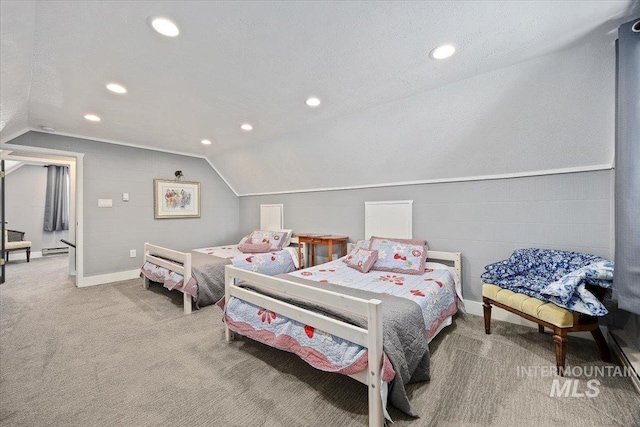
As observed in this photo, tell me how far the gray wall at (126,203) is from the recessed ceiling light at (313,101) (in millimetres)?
3446

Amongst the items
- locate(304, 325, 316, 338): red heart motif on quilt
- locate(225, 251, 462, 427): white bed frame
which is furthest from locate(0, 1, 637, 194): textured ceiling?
locate(304, 325, 316, 338): red heart motif on quilt

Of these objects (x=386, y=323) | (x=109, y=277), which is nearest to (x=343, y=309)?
(x=386, y=323)

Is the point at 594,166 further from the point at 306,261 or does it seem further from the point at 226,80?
the point at 306,261

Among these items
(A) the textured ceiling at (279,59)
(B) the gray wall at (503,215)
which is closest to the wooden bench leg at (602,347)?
(B) the gray wall at (503,215)

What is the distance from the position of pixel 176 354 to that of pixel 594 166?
13.1ft

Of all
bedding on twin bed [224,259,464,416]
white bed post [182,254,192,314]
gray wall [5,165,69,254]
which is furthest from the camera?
gray wall [5,165,69,254]

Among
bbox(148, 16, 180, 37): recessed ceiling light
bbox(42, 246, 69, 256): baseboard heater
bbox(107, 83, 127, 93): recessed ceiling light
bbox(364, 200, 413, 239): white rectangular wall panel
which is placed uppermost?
bbox(107, 83, 127, 93): recessed ceiling light

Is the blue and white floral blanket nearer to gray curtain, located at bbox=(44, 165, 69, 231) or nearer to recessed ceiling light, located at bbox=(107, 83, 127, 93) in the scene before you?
recessed ceiling light, located at bbox=(107, 83, 127, 93)

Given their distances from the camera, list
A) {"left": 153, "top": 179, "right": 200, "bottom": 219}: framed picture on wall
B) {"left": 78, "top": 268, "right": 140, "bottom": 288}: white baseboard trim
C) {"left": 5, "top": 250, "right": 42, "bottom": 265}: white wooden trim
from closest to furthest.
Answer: {"left": 78, "top": 268, "right": 140, "bottom": 288}: white baseboard trim → {"left": 153, "top": 179, "right": 200, "bottom": 219}: framed picture on wall → {"left": 5, "top": 250, "right": 42, "bottom": 265}: white wooden trim

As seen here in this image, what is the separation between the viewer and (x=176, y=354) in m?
2.16

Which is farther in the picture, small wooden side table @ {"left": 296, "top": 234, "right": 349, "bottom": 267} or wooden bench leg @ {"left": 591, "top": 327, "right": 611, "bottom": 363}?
small wooden side table @ {"left": 296, "top": 234, "right": 349, "bottom": 267}

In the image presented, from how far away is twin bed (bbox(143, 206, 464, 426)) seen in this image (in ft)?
4.67

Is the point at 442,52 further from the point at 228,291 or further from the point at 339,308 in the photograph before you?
the point at 228,291

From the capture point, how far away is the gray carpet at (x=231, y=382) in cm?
150
